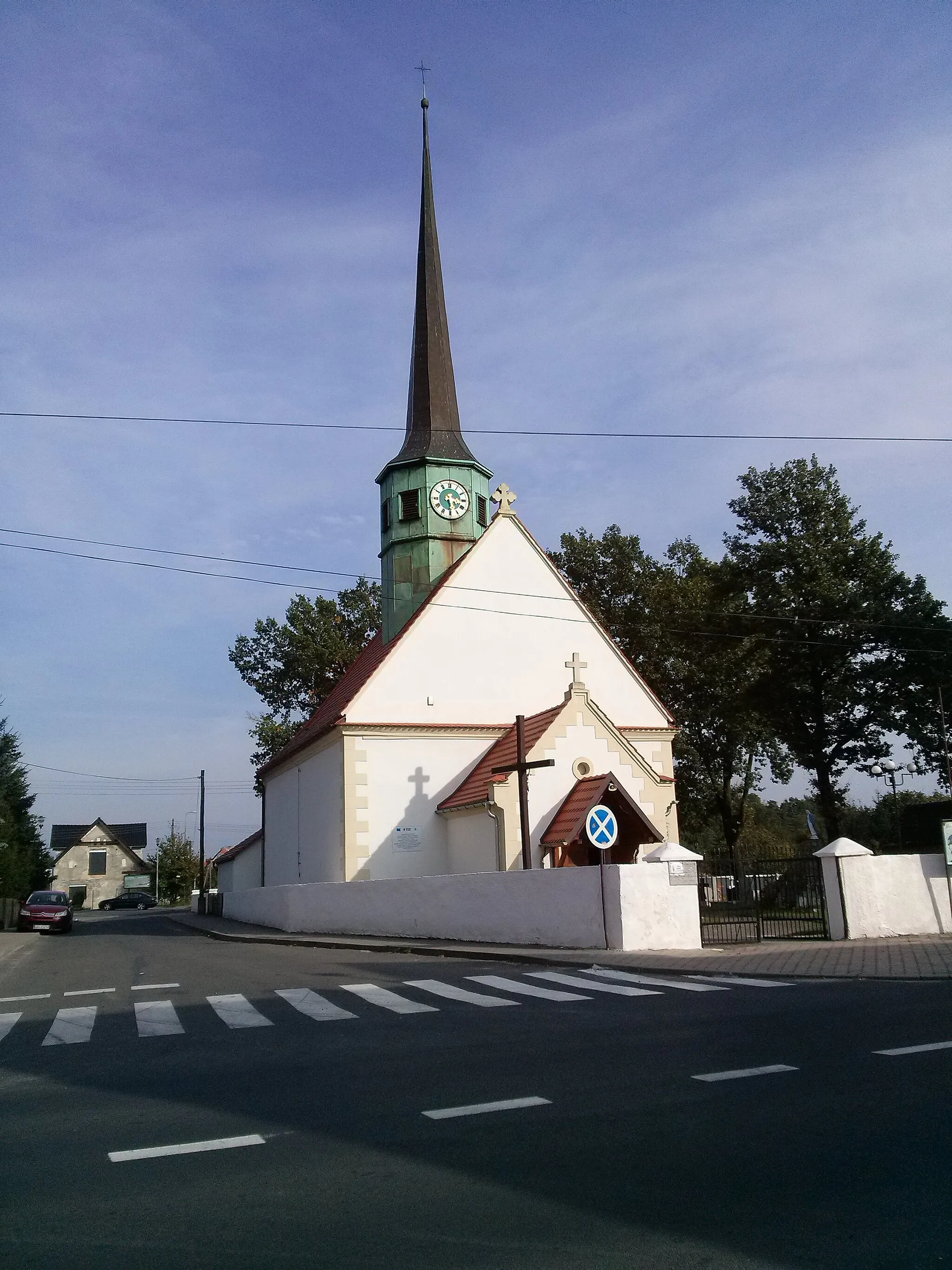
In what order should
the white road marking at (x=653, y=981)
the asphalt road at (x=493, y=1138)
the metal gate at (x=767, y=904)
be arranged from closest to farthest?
the asphalt road at (x=493, y=1138)
the white road marking at (x=653, y=981)
the metal gate at (x=767, y=904)

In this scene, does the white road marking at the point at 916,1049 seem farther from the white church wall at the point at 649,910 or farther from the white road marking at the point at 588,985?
the white church wall at the point at 649,910

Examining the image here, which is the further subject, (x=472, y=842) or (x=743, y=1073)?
(x=472, y=842)

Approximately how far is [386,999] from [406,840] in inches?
541

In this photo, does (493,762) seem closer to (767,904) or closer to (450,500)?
(767,904)

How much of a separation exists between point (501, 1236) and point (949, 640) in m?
31.9

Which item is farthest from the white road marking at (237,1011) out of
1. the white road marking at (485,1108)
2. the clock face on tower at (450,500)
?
the clock face on tower at (450,500)

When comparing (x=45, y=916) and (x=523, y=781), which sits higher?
(x=523, y=781)

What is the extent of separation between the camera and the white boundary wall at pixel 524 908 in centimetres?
1662

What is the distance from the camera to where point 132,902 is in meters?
82.2

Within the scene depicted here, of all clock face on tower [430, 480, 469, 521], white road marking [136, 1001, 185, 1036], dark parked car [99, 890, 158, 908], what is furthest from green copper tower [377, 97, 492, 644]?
dark parked car [99, 890, 158, 908]

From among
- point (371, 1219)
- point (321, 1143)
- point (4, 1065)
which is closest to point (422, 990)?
point (4, 1065)

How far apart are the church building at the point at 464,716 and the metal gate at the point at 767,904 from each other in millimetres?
3348

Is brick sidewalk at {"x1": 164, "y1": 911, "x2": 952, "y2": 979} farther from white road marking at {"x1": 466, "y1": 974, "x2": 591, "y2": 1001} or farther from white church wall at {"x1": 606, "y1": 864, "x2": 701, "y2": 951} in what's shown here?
white road marking at {"x1": 466, "y1": 974, "x2": 591, "y2": 1001}

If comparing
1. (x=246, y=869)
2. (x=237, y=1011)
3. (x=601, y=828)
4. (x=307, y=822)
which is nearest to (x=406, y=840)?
(x=307, y=822)
